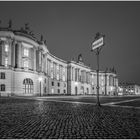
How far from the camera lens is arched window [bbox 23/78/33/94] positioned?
57.6 meters

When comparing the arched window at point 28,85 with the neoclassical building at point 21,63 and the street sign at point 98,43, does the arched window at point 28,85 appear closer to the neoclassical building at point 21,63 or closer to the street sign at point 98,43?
the neoclassical building at point 21,63

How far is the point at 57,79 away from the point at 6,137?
92780 mm

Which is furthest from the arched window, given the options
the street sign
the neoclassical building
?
the street sign

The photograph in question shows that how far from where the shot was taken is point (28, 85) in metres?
58.6

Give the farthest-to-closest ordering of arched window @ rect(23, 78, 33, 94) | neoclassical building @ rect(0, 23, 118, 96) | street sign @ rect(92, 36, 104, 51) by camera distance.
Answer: arched window @ rect(23, 78, 33, 94) < neoclassical building @ rect(0, 23, 118, 96) < street sign @ rect(92, 36, 104, 51)

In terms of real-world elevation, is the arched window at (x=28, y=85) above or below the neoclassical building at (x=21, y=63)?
below

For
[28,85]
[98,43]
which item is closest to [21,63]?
[28,85]

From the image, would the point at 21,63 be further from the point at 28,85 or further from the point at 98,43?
the point at 98,43

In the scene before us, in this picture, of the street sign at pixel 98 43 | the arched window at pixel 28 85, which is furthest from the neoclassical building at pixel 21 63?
the street sign at pixel 98 43

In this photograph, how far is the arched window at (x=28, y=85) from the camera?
57.6 meters

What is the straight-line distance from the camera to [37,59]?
66250 mm

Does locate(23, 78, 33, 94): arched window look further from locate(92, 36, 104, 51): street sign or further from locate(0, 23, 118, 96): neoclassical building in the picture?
locate(92, 36, 104, 51): street sign

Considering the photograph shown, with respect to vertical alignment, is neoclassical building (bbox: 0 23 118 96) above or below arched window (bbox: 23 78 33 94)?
above

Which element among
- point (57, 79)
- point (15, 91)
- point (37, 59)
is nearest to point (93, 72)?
Result: point (57, 79)
